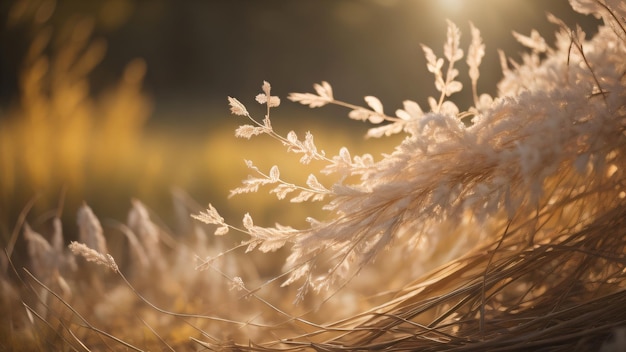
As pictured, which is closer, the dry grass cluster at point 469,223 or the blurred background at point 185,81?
the dry grass cluster at point 469,223

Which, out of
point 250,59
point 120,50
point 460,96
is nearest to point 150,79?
point 120,50

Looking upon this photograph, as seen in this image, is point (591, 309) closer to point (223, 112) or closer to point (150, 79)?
point (223, 112)

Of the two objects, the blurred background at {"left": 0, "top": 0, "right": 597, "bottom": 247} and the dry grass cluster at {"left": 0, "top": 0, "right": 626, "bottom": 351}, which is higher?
the blurred background at {"left": 0, "top": 0, "right": 597, "bottom": 247}

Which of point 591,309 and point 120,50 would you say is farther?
point 120,50

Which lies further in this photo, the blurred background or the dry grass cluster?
the blurred background

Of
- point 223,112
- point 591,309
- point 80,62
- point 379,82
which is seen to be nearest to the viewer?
point 591,309

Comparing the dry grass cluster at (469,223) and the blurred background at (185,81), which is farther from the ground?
the blurred background at (185,81)

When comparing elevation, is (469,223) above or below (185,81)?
below

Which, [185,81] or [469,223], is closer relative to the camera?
[469,223]
